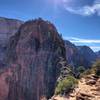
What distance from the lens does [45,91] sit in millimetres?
66812

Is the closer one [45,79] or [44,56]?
[45,79]

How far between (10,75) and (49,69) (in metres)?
15.0

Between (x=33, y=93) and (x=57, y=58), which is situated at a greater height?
(x=57, y=58)

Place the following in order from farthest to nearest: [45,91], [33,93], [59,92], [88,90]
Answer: [33,93] → [45,91] → [59,92] → [88,90]

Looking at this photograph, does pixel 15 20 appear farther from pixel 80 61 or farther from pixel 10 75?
pixel 10 75

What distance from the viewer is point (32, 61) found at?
7831cm

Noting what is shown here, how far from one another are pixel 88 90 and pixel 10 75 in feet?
178

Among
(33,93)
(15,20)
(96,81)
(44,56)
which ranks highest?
(15,20)

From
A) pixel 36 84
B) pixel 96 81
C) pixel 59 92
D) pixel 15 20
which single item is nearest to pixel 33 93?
pixel 36 84

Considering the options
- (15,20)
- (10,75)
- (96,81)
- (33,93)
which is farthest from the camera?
(15,20)

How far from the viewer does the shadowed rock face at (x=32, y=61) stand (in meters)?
71.2

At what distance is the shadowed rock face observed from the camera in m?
71.2

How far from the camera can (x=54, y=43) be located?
76.4 m

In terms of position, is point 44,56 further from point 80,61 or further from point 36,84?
point 80,61
